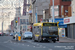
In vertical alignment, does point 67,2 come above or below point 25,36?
above

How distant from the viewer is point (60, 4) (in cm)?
6088

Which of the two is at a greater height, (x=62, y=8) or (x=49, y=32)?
(x=62, y=8)

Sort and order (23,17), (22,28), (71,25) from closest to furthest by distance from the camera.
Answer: (71,25) < (22,28) < (23,17)

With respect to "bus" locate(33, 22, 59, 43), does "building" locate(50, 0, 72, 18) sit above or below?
above

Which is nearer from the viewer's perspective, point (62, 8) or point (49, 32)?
point (49, 32)

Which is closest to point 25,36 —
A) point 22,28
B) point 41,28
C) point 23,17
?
point 41,28

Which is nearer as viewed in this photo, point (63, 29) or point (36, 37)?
point (36, 37)

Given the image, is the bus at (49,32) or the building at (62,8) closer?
the bus at (49,32)

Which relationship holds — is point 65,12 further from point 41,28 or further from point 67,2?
point 41,28

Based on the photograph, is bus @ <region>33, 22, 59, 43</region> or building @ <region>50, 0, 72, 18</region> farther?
building @ <region>50, 0, 72, 18</region>

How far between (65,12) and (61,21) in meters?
2.54

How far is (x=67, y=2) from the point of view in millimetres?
61281

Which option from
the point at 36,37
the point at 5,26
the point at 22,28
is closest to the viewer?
the point at 36,37

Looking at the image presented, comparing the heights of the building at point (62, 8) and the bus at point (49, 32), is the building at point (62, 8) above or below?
above
